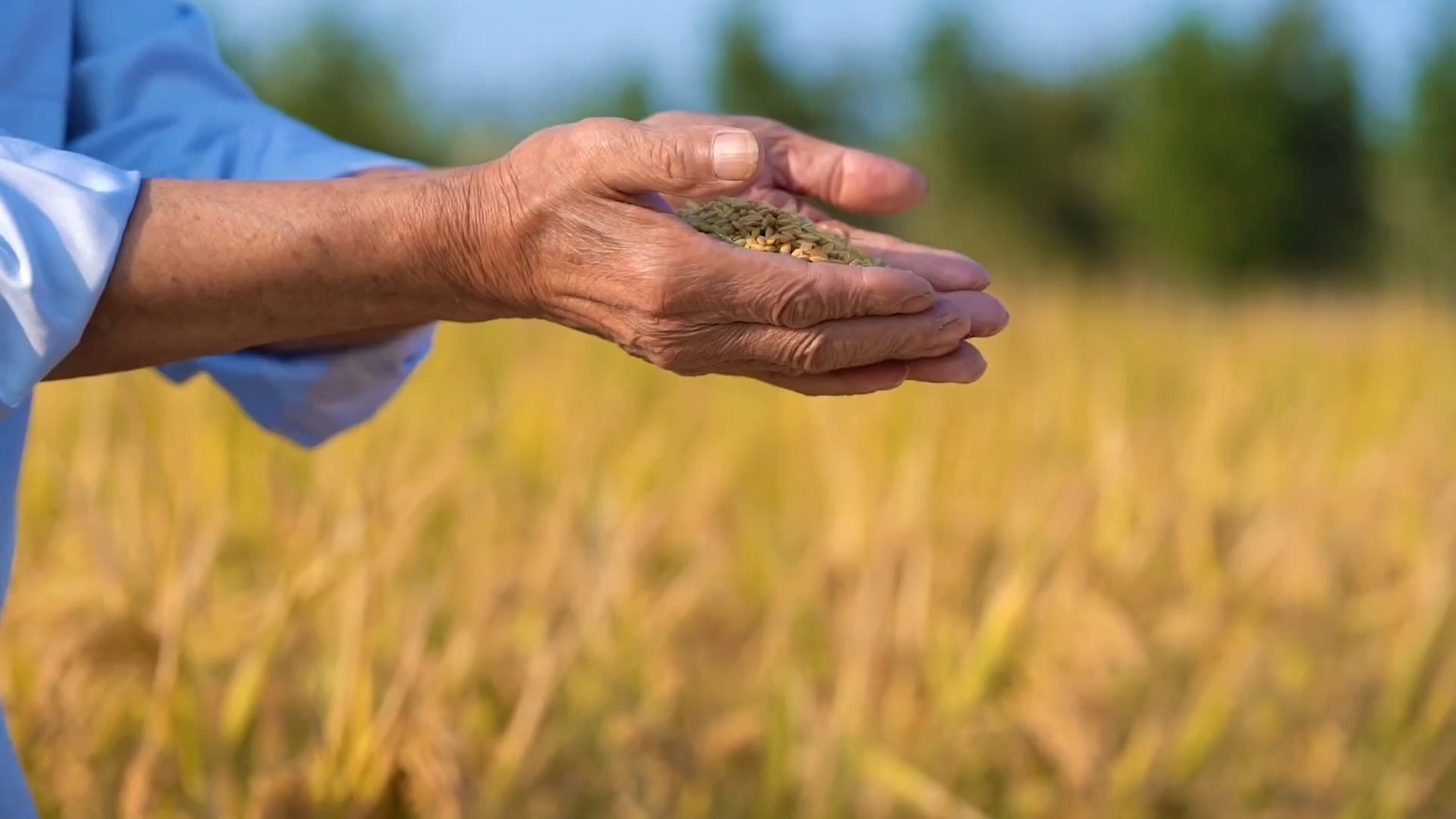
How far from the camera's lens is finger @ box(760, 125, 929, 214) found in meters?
1.14

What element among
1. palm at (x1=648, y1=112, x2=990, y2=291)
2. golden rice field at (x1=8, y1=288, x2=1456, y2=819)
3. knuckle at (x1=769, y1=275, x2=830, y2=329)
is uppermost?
palm at (x1=648, y1=112, x2=990, y2=291)

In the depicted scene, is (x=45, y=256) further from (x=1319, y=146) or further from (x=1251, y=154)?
(x=1319, y=146)

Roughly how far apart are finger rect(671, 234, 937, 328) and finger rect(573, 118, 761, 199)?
0.12 ft

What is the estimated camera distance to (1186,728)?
1967mm

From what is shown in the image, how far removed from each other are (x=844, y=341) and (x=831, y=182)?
33 cm

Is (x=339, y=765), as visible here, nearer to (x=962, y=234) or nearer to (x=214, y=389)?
(x=214, y=389)

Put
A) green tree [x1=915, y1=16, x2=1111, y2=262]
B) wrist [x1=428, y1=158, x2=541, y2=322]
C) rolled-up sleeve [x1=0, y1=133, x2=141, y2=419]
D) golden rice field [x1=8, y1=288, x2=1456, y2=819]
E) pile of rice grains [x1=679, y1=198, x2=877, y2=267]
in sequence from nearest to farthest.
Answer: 1. rolled-up sleeve [x1=0, y1=133, x2=141, y2=419]
2. wrist [x1=428, y1=158, x2=541, y2=322]
3. pile of rice grains [x1=679, y1=198, x2=877, y2=267]
4. golden rice field [x1=8, y1=288, x2=1456, y2=819]
5. green tree [x1=915, y1=16, x2=1111, y2=262]

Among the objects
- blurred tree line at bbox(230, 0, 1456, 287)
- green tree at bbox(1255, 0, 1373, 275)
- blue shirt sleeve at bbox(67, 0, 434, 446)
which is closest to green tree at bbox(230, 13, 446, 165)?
blurred tree line at bbox(230, 0, 1456, 287)

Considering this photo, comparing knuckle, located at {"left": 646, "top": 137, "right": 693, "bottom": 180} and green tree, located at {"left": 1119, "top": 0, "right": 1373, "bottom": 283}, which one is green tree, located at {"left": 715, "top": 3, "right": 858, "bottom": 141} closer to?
green tree, located at {"left": 1119, "top": 0, "right": 1373, "bottom": 283}

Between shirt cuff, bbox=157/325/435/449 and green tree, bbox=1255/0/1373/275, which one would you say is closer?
shirt cuff, bbox=157/325/435/449

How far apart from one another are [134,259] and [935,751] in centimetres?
133

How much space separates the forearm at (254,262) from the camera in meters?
0.82

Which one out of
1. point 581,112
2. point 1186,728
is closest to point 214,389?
point 1186,728

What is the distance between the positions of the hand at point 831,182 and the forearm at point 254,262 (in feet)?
0.85
